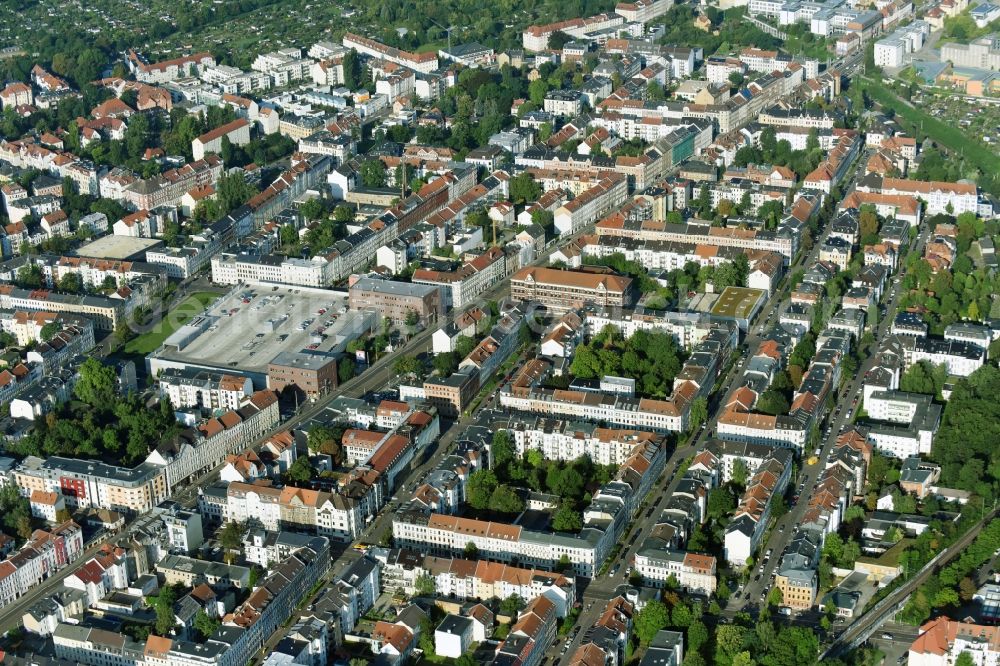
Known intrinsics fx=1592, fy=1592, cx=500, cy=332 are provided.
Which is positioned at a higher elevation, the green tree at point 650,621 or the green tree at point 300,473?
the green tree at point 650,621

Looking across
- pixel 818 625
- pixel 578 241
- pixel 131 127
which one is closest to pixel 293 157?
pixel 131 127

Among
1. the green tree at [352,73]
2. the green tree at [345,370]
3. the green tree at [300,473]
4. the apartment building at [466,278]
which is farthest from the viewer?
the green tree at [352,73]

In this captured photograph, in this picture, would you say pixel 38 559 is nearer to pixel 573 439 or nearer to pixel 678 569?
pixel 573 439

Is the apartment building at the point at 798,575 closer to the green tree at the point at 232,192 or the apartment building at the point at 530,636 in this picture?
the apartment building at the point at 530,636

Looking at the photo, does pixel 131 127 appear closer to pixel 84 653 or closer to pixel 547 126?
pixel 547 126

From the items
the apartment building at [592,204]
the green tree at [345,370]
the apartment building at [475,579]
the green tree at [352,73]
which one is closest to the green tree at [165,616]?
the apartment building at [475,579]

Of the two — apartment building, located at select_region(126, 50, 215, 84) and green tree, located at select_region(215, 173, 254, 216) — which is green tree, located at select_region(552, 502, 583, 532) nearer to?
green tree, located at select_region(215, 173, 254, 216)
